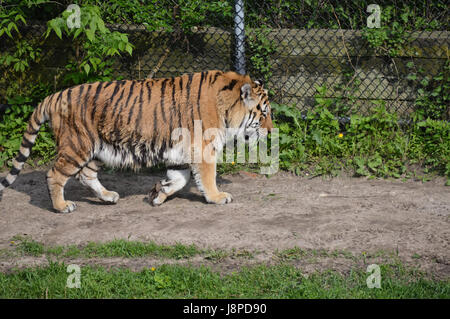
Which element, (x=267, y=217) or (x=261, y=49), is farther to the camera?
(x=261, y=49)

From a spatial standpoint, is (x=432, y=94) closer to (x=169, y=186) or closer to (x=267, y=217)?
(x=267, y=217)

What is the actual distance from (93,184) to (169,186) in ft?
2.49

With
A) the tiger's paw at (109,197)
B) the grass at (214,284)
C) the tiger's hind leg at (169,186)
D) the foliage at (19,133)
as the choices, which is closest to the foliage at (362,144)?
the tiger's hind leg at (169,186)

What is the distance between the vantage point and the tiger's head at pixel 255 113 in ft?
18.0

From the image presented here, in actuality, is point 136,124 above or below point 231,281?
above

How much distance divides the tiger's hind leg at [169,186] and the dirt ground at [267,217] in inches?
3.6

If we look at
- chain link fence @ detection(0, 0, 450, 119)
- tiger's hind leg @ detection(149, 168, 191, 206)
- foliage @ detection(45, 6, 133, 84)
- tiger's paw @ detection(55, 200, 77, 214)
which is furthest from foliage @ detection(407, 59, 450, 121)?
tiger's paw @ detection(55, 200, 77, 214)

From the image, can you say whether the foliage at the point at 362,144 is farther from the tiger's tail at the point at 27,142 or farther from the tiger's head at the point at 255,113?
the tiger's tail at the point at 27,142

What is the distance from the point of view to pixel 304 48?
6.96 meters

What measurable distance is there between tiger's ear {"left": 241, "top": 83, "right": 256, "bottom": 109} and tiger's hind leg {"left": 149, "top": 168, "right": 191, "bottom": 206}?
A: 871 millimetres

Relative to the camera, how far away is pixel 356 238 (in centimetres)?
438

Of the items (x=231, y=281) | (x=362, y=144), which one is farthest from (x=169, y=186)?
(x=362, y=144)
